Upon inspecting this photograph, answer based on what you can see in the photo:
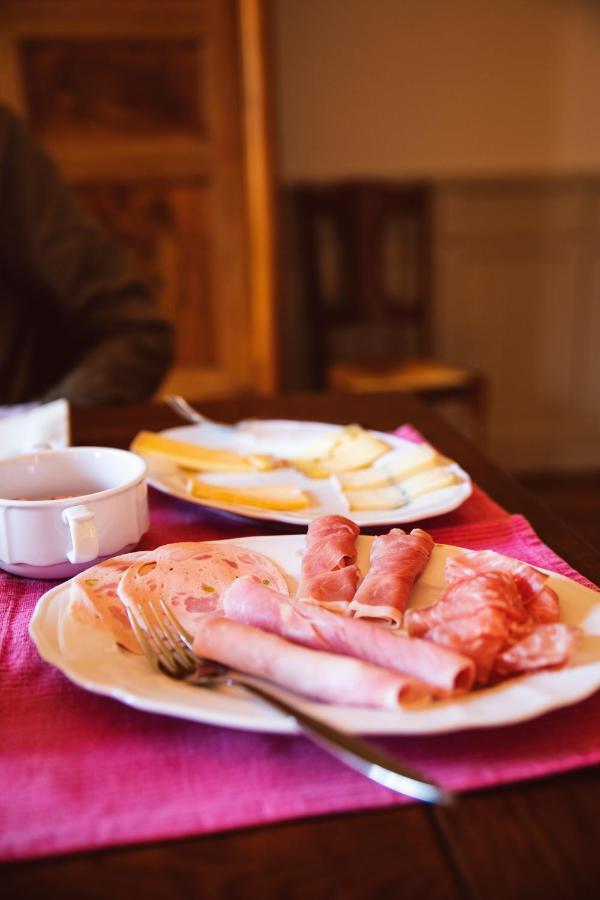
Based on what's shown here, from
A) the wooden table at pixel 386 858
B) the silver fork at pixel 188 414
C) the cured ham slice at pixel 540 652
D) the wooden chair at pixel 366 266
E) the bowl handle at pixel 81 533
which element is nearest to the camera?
the wooden table at pixel 386 858

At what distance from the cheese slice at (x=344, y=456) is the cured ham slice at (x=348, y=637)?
13.7 inches

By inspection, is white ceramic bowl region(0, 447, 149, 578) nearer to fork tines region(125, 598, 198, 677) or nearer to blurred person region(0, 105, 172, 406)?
fork tines region(125, 598, 198, 677)

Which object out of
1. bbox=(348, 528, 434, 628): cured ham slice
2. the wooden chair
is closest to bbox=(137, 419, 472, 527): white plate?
bbox=(348, 528, 434, 628): cured ham slice

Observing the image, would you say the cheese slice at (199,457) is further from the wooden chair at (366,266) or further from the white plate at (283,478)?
the wooden chair at (366,266)

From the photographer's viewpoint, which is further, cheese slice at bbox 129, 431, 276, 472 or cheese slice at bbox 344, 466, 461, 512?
cheese slice at bbox 129, 431, 276, 472

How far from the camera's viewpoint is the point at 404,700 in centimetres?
40

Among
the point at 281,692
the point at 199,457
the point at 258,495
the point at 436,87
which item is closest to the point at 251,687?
the point at 281,692

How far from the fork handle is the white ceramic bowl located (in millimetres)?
259

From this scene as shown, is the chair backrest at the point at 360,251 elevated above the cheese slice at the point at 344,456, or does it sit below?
above

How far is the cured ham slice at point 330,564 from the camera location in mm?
527

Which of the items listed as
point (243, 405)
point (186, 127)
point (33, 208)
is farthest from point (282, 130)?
point (243, 405)

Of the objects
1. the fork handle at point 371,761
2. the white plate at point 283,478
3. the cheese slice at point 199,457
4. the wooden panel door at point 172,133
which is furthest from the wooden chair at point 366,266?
the fork handle at point 371,761

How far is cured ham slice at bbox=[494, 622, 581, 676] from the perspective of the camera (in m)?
0.43

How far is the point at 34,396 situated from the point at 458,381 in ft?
4.58
